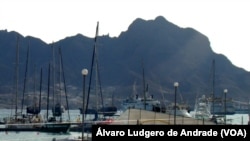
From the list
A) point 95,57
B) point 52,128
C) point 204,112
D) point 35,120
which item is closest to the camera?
point 95,57

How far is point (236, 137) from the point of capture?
10016mm

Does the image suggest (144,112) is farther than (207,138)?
Yes

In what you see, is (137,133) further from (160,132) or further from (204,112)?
(204,112)

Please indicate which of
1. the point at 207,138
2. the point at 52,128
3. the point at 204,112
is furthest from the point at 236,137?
the point at 204,112

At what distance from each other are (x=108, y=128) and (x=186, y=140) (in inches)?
57.2

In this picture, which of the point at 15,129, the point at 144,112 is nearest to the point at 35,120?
the point at 15,129

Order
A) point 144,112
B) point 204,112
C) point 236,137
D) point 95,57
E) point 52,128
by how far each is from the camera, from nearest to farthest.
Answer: point 236,137 < point 144,112 < point 95,57 < point 52,128 < point 204,112

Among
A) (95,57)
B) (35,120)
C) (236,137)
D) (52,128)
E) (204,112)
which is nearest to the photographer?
(236,137)

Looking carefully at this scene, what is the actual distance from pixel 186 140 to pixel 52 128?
3222 inches

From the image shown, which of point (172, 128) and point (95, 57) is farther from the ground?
→ point (95, 57)

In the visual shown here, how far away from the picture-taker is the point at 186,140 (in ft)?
33.0

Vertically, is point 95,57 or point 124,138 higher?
point 95,57

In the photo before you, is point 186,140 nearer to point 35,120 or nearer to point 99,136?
point 99,136

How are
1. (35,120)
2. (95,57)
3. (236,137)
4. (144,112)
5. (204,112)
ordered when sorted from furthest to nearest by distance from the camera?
1. (204,112)
2. (35,120)
3. (95,57)
4. (144,112)
5. (236,137)
